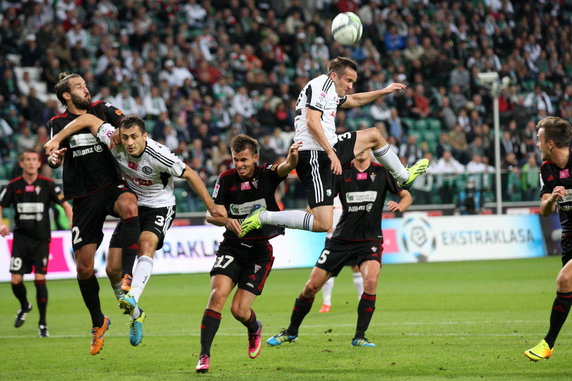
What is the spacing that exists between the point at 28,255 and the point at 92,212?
4.10m

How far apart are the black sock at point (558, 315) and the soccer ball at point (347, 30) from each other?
4.23 metres

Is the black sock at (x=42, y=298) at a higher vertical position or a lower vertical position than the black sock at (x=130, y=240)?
lower

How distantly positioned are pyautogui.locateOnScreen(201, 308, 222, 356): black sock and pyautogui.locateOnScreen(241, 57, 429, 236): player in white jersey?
1458mm

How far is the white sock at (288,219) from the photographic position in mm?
9469

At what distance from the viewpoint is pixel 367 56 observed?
29984 millimetres

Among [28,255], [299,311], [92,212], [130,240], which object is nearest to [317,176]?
[299,311]

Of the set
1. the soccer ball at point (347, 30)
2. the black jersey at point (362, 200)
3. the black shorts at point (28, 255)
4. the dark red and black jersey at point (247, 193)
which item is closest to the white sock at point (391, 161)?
the black jersey at point (362, 200)

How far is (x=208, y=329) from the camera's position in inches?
354

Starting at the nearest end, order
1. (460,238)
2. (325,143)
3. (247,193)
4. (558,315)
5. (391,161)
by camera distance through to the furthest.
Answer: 1. (558,315)
2. (247,193)
3. (325,143)
4. (391,161)
5. (460,238)

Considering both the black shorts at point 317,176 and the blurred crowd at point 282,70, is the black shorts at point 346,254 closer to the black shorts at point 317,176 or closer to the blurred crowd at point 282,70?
the black shorts at point 317,176

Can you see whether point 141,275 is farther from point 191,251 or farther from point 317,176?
point 191,251

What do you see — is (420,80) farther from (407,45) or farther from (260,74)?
(260,74)

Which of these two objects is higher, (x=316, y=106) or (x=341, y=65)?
(x=341, y=65)

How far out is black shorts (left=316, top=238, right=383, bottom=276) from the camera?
36.2ft
